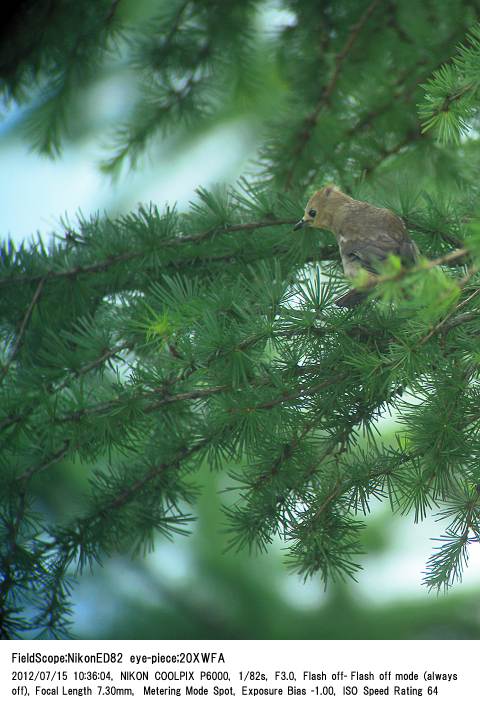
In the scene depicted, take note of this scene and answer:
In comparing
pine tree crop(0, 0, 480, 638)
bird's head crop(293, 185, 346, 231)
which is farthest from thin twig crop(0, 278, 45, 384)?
bird's head crop(293, 185, 346, 231)

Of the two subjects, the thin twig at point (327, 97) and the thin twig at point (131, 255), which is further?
the thin twig at point (327, 97)

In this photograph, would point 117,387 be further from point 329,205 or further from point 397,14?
point 397,14

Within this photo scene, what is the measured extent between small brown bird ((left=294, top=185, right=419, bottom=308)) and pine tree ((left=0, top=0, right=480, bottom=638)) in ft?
0.14

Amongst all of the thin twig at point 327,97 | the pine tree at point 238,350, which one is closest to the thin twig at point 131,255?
the pine tree at point 238,350

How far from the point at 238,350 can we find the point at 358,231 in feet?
1.29

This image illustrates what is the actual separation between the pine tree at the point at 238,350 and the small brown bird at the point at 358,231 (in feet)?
0.14

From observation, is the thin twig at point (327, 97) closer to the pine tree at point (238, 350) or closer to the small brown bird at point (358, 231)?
the pine tree at point (238, 350)

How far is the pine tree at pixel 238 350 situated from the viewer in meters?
1.11

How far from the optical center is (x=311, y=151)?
183 cm

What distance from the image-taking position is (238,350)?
1.07 m

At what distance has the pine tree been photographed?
1.11 meters

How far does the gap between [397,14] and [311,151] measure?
0.43 meters

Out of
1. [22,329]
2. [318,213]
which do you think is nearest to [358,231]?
[318,213]

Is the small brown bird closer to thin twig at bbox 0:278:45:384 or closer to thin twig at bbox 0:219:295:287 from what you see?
thin twig at bbox 0:219:295:287
